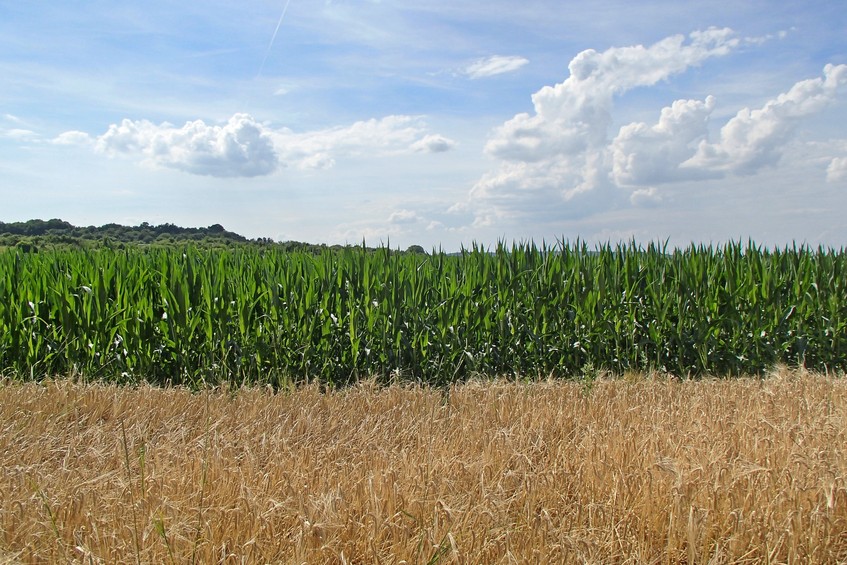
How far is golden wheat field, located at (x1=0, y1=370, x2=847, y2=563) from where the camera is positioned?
2.94m

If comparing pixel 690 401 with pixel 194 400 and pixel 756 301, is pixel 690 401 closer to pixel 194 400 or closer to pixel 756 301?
pixel 756 301

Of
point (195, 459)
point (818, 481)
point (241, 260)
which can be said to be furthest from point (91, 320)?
point (818, 481)

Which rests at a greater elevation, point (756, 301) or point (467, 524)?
point (756, 301)

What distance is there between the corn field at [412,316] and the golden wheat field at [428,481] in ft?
6.01

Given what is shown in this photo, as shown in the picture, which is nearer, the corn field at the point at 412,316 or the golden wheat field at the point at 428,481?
the golden wheat field at the point at 428,481

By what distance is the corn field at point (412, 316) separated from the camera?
764 cm

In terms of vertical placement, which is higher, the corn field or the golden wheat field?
the corn field

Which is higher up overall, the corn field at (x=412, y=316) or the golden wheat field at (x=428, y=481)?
the corn field at (x=412, y=316)

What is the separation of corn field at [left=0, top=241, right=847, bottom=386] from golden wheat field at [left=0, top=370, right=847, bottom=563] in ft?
6.01

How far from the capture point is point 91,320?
821 cm

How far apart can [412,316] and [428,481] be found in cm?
428

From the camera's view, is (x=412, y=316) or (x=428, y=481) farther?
(x=412, y=316)

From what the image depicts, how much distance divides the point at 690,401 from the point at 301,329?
4190mm

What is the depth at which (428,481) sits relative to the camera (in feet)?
11.4
